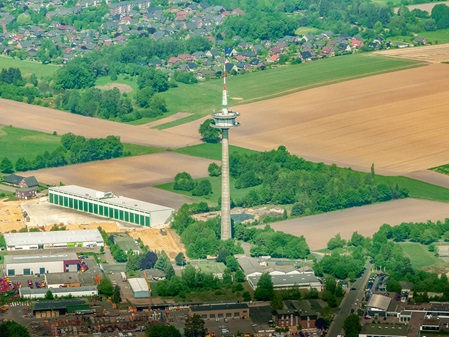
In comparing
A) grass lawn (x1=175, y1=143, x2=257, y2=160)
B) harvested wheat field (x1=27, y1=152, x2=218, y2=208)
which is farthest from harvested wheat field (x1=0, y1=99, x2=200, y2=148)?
harvested wheat field (x1=27, y1=152, x2=218, y2=208)

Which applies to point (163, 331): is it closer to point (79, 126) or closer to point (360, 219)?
point (360, 219)

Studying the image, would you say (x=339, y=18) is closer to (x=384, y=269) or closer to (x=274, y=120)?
(x=274, y=120)

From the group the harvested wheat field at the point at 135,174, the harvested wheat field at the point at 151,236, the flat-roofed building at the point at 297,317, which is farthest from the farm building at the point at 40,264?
the flat-roofed building at the point at 297,317

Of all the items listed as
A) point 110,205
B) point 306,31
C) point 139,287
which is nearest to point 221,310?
point 139,287

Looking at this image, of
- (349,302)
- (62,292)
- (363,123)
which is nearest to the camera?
(349,302)

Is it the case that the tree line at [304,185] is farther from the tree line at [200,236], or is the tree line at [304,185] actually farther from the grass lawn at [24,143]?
the grass lawn at [24,143]

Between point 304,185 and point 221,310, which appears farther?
point 304,185

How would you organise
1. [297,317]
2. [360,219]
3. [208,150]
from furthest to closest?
[208,150], [360,219], [297,317]
